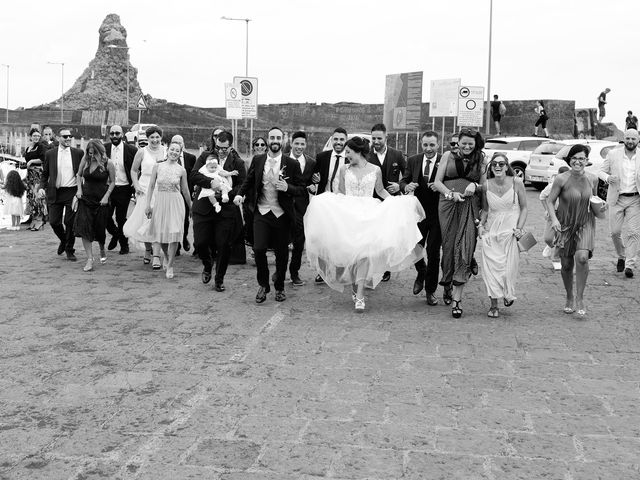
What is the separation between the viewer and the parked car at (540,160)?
86.4 feet

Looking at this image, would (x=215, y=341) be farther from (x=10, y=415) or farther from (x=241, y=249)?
(x=241, y=249)

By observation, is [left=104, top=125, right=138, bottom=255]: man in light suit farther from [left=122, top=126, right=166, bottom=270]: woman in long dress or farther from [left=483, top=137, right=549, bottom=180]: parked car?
[left=483, top=137, right=549, bottom=180]: parked car

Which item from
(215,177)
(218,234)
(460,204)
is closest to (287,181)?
(215,177)

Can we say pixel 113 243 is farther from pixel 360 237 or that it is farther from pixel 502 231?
pixel 502 231

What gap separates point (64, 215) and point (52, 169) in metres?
0.64

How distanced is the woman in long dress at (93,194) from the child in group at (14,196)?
15.3ft

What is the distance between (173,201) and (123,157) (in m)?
2.11

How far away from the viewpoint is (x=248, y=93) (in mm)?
24625

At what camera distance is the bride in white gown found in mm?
8391

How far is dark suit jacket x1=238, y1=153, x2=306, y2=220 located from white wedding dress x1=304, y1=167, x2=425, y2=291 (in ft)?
1.38

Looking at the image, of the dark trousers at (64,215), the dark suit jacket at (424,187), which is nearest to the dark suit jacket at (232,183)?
the dark suit jacket at (424,187)

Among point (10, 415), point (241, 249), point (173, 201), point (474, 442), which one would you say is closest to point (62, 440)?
point (10, 415)

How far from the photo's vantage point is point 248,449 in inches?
189

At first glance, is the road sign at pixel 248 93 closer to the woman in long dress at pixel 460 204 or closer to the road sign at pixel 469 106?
the road sign at pixel 469 106
